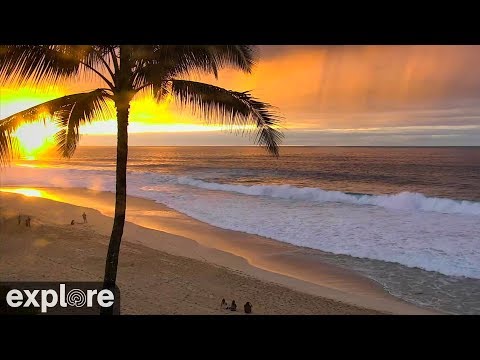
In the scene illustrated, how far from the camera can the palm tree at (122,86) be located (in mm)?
3094

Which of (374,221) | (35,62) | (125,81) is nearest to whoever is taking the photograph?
(35,62)

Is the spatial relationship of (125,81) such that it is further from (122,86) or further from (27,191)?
(27,191)

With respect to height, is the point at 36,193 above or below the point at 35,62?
below

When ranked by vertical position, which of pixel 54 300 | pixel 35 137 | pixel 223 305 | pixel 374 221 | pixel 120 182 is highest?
pixel 35 137

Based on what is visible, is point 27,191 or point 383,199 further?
point 383,199

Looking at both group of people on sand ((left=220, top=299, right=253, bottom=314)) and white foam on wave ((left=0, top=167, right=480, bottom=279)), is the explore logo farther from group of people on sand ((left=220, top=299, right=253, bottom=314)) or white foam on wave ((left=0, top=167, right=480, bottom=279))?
white foam on wave ((left=0, top=167, right=480, bottom=279))

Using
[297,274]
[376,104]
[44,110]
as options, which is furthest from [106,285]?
[376,104]

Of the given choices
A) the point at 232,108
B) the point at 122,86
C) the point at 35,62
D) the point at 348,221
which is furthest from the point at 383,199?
the point at 35,62

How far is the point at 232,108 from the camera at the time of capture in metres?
3.37

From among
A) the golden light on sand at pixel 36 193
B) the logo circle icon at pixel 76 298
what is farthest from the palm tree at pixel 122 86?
the golden light on sand at pixel 36 193

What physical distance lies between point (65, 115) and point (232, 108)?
1.32m

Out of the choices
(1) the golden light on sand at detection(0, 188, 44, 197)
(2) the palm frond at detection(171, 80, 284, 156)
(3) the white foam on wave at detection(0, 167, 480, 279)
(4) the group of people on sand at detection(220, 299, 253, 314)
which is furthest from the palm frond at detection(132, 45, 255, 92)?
(1) the golden light on sand at detection(0, 188, 44, 197)

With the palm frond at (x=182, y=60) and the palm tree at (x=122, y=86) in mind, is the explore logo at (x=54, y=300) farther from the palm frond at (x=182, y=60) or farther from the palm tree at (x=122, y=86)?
the palm frond at (x=182, y=60)

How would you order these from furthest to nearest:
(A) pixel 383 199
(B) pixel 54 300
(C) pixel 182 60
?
(A) pixel 383 199
(B) pixel 54 300
(C) pixel 182 60
